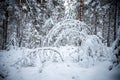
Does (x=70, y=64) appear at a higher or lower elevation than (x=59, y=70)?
higher

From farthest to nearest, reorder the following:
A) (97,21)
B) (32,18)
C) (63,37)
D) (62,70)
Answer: (97,21), (32,18), (63,37), (62,70)

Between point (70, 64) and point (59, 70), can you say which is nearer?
point (59, 70)

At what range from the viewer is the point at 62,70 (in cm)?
468

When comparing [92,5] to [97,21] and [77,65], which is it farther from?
[77,65]

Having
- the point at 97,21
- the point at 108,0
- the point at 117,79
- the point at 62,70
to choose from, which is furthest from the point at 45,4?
the point at 117,79

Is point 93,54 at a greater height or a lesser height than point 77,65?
greater

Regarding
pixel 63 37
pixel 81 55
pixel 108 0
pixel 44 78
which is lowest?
pixel 44 78

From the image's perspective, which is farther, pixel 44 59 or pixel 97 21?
pixel 97 21

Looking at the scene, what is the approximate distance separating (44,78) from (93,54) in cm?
227

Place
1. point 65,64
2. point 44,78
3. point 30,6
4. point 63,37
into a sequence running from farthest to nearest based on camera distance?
point 30,6
point 63,37
point 65,64
point 44,78

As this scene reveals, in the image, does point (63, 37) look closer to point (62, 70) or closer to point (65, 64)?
point (65, 64)

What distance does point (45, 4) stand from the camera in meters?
17.9

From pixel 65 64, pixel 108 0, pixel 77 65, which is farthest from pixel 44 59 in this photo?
pixel 108 0

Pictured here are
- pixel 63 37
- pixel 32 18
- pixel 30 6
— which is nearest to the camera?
pixel 63 37
